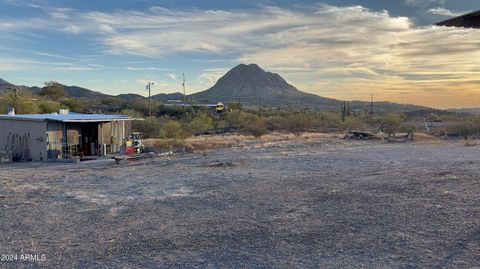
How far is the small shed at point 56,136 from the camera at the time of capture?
26172mm

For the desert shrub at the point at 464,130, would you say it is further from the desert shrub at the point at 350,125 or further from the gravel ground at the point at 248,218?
the gravel ground at the point at 248,218

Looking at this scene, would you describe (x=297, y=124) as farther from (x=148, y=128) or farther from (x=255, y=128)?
(x=148, y=128)

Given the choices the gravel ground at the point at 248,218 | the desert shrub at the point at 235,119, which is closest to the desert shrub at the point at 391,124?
the desert shrub at the point at 235,119

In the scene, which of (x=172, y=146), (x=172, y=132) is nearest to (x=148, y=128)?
(x=172, y=132)

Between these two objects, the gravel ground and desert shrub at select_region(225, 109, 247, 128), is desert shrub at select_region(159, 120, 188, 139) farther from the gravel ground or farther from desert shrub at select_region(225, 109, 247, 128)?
the gravel ground

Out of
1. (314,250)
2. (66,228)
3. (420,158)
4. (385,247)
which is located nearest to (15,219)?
(66,228)

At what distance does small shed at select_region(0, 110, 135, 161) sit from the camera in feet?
85.9

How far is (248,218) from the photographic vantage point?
10391 mm

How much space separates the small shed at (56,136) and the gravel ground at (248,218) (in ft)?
24.4

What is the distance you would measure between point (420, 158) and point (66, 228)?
17.8 meters

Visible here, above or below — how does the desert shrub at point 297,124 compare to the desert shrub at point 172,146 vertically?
above

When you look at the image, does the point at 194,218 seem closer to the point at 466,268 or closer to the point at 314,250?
the point at 314,250

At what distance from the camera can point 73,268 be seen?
7270 mm

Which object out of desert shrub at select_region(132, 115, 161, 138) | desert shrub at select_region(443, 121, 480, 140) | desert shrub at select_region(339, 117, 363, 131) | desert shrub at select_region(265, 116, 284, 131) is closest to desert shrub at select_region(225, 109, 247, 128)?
desert shrub at select_region(265, 116, 284, 131)
